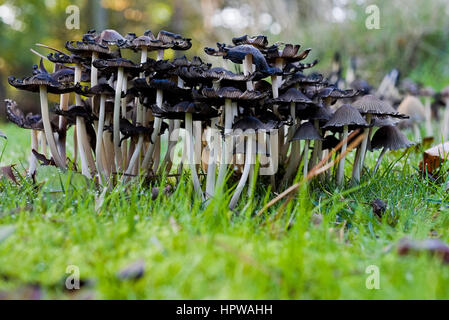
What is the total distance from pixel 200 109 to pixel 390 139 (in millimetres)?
1173

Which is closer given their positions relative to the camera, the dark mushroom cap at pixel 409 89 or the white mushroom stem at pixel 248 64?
the white mushroom stem at pixel 248 64

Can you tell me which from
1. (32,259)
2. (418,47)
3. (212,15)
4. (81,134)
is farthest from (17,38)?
(32,259)

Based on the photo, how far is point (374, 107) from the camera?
2186 millimetres

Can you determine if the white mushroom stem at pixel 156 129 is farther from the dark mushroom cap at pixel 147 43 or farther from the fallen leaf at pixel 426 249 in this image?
the fallen leaf at pixel 426 249

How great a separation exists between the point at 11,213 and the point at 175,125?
0.95 meters

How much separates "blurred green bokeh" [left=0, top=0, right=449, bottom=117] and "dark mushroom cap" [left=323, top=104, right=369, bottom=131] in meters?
4.84

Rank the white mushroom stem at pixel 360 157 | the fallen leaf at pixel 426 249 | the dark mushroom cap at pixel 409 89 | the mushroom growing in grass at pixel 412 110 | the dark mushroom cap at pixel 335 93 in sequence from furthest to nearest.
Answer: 1. the dark mushroom cap at pixel 409 89
2. the mushroom growing in grass at pixel 412 110
3. the white mushroom stem at pixel 360 157
4. the dark mushroom cap at pixel 335 93
5. the fallen leaf at pixel 426 249

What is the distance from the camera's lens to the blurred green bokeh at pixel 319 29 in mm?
8102

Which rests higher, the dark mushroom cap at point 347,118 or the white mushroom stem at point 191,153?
the dark mushroom cap at point 347,118

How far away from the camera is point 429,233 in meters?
1.71

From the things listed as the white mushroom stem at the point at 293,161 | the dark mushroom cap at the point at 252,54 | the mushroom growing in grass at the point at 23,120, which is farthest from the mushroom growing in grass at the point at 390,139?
the mushroom growing in grass at the point at 23,120

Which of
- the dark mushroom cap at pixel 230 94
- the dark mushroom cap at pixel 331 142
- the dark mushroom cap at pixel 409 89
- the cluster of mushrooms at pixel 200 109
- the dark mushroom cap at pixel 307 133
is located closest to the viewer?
the dark mushroom cap at pixel 230 94

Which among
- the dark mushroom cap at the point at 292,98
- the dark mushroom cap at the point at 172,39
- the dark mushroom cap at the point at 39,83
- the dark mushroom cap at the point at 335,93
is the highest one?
the dark mushroom cap at the point at 172,39
